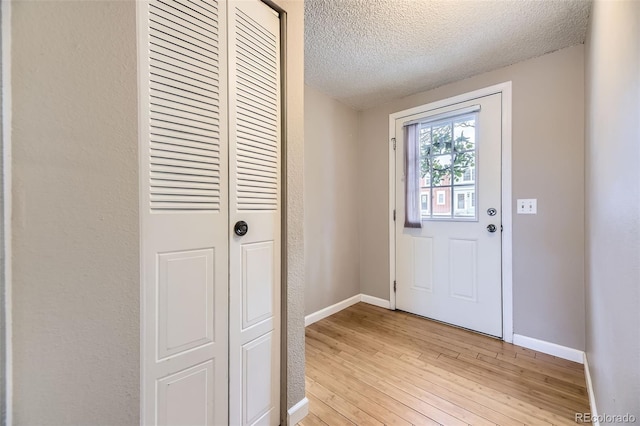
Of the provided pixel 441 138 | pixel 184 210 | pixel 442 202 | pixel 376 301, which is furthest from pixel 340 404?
pixel 441 138

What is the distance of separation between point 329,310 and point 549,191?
214 centimetres

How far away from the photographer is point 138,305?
0.80 meters

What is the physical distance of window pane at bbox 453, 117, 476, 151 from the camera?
2297 mm

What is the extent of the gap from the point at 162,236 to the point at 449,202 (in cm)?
234

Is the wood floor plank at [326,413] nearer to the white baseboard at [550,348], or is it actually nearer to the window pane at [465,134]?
the white baseboard at [550,348]

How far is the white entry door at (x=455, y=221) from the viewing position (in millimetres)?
2191

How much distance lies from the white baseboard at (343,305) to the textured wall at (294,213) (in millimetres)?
1150

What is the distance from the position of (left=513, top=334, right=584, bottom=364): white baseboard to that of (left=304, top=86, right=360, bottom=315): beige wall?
5.04 ft

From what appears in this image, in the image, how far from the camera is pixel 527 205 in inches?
79.8

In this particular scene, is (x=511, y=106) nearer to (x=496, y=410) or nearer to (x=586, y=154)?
(x=586, y=154)

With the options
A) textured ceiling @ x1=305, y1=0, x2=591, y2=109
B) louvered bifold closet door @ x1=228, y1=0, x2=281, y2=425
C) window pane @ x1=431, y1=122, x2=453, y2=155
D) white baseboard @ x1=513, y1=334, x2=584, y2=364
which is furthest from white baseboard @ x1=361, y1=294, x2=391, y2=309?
textured ceiling @ x1=305, y1=0, x2=591, y2=109

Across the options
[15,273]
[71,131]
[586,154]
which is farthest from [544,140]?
[15,273]

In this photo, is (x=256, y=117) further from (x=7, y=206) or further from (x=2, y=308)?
(x=2, y=308)

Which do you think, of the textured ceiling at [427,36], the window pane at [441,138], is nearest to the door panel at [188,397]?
the textured ceiling at [427,36]
